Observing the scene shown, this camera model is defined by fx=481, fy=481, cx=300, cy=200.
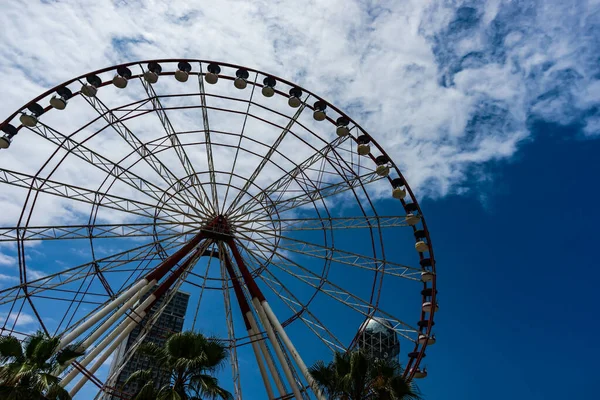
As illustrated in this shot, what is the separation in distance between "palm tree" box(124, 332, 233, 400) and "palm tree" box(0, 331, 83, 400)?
2.78 meters

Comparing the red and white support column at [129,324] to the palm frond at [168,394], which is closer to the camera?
the palm frond at [168,394]

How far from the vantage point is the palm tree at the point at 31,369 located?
1286 cm

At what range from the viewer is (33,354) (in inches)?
559

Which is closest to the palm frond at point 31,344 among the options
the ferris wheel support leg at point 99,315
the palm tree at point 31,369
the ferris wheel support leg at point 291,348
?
the palm tree at point 31,369

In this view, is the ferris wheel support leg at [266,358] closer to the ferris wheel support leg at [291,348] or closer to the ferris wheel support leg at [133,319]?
the ferris wheel support leg at [291,348]

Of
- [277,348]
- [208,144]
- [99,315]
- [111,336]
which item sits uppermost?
[208,144]

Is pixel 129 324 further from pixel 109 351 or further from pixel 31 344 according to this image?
pixel 31 344

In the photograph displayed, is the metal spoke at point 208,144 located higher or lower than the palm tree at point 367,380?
higher

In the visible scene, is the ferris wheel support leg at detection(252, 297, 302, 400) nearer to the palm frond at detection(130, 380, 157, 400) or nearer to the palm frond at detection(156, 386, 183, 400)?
the palm frond at detection(156, 386, 183, 400)

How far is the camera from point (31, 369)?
1338 cm

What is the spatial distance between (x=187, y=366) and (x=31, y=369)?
177 inches

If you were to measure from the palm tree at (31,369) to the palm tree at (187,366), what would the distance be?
278 centimetres

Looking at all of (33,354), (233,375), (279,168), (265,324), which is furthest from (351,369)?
(279,168)

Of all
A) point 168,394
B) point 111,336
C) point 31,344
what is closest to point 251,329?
point 111,336
